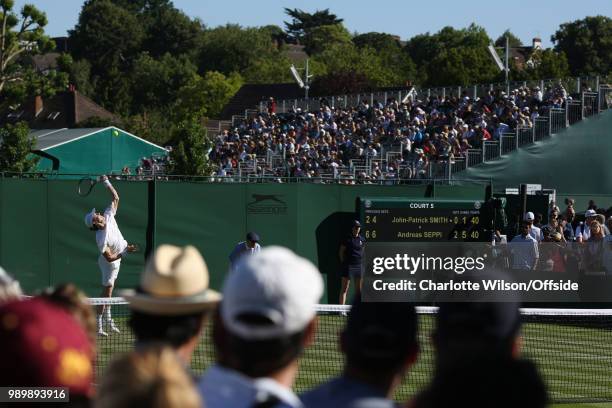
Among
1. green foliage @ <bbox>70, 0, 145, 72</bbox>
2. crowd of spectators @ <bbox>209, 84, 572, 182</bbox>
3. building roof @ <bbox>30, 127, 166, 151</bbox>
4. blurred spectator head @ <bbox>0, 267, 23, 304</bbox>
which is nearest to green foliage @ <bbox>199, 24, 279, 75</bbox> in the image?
green foliage @ <bbox>70, 0, 145, 72</bbox>

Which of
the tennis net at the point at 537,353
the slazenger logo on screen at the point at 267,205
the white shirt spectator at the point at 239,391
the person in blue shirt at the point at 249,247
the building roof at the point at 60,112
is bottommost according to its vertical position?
the tennis net at the point at 537,353

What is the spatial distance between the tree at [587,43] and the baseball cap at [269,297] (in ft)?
410

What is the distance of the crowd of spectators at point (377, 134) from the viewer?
1447 inches

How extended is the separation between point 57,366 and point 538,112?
1329 inches

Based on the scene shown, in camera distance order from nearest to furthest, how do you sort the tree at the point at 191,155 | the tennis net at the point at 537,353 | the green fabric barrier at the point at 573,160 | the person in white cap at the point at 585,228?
the tennis net at the point at 537,353 → the person in white cap at the point at 585,228 → the green fabric barrier at the point at 573,160 → the tree at the point at 191,155

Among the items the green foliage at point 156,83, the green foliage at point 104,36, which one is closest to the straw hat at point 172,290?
the green foliage at point 156,83

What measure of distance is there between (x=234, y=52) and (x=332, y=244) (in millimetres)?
128182

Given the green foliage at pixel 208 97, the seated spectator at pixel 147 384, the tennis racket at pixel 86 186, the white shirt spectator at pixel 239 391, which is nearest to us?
the seated spectator at pixel 147 384

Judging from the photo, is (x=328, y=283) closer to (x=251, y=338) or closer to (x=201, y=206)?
(x=201, y=206)

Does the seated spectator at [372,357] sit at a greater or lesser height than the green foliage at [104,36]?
lesser

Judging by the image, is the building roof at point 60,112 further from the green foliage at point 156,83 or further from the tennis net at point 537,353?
the tennis net at point 537,353

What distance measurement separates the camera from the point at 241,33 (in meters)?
155

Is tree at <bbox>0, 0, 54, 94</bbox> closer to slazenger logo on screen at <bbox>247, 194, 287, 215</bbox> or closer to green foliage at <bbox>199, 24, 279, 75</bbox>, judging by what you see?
slazenger logo on screen at <bbox>247, 194, 287, 215</bbox>

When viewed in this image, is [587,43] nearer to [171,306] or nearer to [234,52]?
[234,52]
